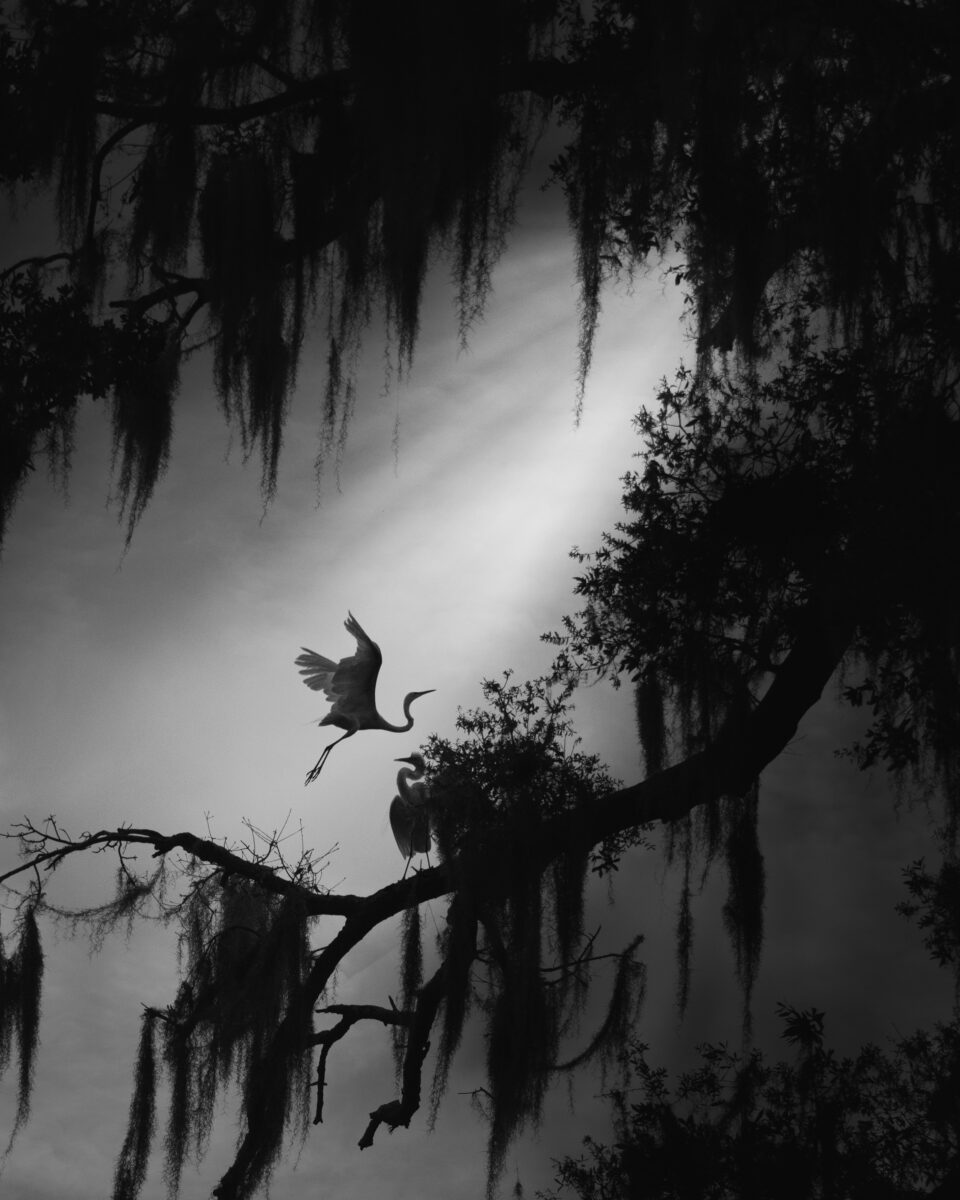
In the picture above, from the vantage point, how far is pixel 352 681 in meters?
6.09

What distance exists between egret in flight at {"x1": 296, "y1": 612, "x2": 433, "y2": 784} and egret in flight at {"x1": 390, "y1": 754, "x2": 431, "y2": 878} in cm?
41

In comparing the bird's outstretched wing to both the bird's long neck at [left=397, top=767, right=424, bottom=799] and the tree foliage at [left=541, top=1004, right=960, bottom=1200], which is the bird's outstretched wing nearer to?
the bird's long neck at [left=397, top=767, right=424, bottom=799]

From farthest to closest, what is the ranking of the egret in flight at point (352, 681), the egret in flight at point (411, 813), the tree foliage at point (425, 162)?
the egret in flight at point (352, 681)
the egret in flight at point (411, 813)
the tree foliage at point (425, 162)

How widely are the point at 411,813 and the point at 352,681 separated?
88cm

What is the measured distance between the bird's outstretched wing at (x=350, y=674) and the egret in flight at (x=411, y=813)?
46cm

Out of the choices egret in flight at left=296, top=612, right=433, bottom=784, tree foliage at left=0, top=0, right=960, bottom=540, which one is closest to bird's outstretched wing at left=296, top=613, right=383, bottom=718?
egret in flight at left=296, top=612, right=433, bottom=784

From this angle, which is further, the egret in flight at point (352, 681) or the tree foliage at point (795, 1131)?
the egret in flight at point (352, 681)

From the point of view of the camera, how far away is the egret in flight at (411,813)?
17.6 ft

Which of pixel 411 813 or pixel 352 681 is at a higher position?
pixel 352 681

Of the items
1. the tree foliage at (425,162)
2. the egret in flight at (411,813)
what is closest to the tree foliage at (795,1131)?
the egret in flight at (411,813)

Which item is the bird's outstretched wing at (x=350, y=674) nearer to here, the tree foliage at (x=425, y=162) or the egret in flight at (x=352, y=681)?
the egret in flight at (x=352, y=681)

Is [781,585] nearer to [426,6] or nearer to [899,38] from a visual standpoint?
[899,38]

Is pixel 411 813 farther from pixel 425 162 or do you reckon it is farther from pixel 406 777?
pixel 425 162

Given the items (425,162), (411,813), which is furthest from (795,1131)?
(425,162)
